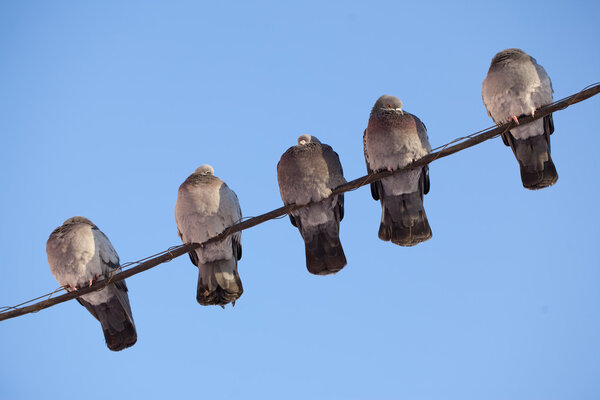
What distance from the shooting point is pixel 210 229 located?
907 centimetres

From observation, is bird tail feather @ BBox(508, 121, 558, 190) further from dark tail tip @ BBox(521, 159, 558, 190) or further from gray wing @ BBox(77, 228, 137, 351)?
gray wing @ BBox(77, 228, 137, 351)

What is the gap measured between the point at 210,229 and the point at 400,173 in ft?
8.93

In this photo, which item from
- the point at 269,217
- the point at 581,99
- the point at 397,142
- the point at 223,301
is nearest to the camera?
the point at 581,99

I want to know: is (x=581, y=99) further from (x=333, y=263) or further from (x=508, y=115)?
(x=333, y=263)

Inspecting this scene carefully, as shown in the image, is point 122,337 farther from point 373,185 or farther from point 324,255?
point 373,185

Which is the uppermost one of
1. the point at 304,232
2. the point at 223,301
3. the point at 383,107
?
the point at 383,107

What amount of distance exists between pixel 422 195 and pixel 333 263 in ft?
5.27

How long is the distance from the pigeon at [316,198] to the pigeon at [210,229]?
86 cm

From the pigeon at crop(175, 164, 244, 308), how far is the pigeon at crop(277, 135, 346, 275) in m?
0.86

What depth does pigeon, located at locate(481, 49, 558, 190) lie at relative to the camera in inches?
348

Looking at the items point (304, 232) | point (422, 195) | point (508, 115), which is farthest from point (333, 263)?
point (508, 115)

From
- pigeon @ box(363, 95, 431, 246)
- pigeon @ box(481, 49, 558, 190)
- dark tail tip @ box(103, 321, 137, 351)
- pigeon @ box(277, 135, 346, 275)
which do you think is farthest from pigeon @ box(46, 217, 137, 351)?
pigeon @ box(481, 49, 558, 190)

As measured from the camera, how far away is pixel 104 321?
32.1ft

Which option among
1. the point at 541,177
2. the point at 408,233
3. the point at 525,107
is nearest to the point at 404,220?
the point at 408,233
